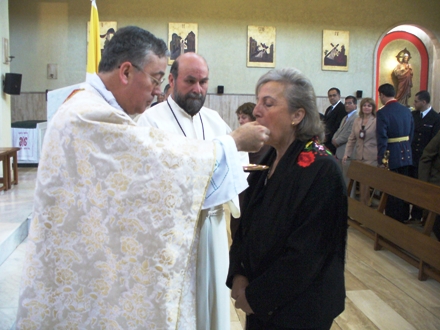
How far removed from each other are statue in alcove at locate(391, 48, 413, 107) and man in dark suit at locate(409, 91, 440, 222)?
6.90m

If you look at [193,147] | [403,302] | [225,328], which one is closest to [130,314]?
[193,147]

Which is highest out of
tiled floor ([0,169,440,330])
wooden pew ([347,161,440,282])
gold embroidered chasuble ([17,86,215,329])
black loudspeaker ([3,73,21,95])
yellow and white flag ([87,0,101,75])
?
yellow and white flag ([87,0,101,75])

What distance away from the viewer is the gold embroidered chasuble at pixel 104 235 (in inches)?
58.7

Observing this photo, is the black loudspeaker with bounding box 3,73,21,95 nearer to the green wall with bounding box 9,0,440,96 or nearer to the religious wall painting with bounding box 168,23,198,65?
the green wall with bounding box 9,0,440,96

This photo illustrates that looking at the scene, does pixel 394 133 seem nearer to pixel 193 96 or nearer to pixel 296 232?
pixel 193 96

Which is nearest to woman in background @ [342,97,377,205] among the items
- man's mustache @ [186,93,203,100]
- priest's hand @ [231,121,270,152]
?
man's mustache @ [186,93,203,100]

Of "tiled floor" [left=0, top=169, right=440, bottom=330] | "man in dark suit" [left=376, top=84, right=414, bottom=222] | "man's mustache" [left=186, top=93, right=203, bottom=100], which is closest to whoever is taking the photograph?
"man's mustache" [left=186, top=93, right=203, bottom=100]

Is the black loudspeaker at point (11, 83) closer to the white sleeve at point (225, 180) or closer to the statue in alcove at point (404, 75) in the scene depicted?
the white sleeve at point (225, 180)

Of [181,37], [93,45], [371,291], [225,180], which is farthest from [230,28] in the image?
[225,180]

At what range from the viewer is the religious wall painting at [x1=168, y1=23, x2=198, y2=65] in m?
11.4

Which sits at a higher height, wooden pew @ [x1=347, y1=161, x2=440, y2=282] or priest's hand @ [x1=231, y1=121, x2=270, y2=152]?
priest's hand @ [x1=231, y1=121, x2=270, y2=152]

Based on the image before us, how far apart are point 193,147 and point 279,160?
16.4 inches

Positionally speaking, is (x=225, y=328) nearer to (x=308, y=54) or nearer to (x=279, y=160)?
(x=279, y=160)

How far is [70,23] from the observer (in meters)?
11.2
